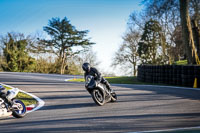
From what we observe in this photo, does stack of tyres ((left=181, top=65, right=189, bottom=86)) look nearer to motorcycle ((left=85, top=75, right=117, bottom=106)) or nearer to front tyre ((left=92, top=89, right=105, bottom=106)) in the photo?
motorcycle ((left=85, top=75, right=117, bottom=106))

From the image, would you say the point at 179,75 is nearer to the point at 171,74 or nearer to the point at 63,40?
the point at 171,74

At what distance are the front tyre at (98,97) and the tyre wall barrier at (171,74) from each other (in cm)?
792

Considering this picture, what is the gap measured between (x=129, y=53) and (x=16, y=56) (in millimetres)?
21637

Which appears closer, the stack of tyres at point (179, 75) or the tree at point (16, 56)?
the stack of tyres at point (179, 75)

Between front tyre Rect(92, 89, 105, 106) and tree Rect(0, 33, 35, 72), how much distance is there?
32715mm

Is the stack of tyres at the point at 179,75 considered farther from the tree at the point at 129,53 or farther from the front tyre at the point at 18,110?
the tree at the point at 129,53

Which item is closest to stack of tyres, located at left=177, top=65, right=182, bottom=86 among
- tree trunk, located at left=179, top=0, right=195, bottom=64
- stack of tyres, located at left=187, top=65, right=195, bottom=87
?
stack of tyres, located at left=187, top=65, right=195, bottom=87

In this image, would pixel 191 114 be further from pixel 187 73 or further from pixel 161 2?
pixel 161 2

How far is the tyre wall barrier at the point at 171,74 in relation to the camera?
14.3 meters

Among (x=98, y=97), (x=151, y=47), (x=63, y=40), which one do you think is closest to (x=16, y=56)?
(x=63, y=40)

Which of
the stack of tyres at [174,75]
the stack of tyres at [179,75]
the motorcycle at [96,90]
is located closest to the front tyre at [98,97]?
the motorcycle at [96,90]

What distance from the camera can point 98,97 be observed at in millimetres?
8492

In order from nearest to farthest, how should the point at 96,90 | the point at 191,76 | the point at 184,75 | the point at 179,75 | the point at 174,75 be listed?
the point at 96,90, the point at 191,76, the point at 184,75, the point at 179,75, the point at 174,75

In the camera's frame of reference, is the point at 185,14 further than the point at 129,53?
No
